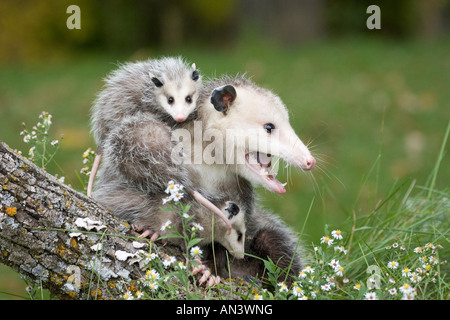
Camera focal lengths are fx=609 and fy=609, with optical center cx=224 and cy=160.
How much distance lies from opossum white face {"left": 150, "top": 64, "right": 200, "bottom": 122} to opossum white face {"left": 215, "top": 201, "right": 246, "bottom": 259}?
1.21 feet

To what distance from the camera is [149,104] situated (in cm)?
231

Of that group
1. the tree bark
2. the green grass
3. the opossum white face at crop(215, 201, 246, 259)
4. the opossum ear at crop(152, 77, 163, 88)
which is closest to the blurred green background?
the green grass

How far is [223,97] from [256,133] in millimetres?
175

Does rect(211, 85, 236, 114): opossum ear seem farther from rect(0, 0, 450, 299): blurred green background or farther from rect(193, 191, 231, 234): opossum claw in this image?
rect(0, 0, 450, 299): blurred green background

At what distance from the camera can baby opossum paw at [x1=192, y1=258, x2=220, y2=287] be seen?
2.03 meters

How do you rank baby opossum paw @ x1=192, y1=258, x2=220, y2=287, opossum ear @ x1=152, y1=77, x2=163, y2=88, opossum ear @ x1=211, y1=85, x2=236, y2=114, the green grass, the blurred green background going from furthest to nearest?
the blurred green background, the green grass, opossum ear @ x1=152, y1=77, x2=163, y2=88, opossum ear @ x1=211, y1=85, x2=236, y2=114, baby opossum paw @ x1=192, y1=258, x2=220, y2=287

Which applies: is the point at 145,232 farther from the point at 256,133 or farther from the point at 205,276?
the point at 256,133

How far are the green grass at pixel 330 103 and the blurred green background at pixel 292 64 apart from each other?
0.02 metres

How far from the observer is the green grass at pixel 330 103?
216 inches

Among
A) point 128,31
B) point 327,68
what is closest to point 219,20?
point 128,31

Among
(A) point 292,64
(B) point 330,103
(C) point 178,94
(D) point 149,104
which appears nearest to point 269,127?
(C) point 178,94

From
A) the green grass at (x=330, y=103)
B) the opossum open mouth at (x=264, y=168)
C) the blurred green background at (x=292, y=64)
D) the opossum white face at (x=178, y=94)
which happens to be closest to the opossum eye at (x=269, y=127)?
the opossum open mouth at (x=264, y=168)
